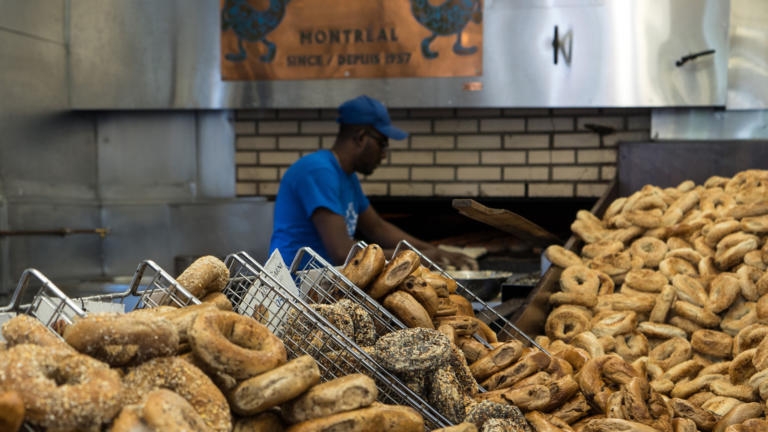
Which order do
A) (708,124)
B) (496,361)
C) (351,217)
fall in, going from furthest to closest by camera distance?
(708,124) < (351,217) < (496,361)

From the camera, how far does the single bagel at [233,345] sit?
4.87ft

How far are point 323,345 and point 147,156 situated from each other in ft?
14.7

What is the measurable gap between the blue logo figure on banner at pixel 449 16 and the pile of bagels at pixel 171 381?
13.1ft

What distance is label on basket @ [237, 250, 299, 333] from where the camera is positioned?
1.91 m

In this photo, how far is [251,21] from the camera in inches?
220

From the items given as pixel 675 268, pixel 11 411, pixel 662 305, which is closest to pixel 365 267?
pixel 11 411

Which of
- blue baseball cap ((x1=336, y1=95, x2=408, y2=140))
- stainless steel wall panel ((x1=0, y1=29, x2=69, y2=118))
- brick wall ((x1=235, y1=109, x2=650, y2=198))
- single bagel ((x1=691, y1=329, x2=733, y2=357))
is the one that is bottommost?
single bagel ((x1=691, y1=329, x2=733, y2=357))

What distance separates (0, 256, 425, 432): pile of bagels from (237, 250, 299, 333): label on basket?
240 millimetres

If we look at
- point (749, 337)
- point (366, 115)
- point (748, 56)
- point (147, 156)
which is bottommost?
point (749, 337)

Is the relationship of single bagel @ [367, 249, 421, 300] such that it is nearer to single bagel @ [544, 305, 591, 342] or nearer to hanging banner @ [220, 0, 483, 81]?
single bagel @ [544, 305, 591, 342]

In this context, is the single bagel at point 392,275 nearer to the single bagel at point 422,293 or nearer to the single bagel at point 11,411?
the single bagel at point 422,293

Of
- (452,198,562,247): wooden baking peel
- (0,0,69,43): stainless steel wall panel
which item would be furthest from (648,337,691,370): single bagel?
(0,0,69,43): stainless steel wall panel

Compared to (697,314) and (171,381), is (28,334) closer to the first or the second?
(171,381)

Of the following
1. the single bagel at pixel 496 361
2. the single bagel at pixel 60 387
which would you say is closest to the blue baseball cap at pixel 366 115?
the single bagel at pixel 496 361
